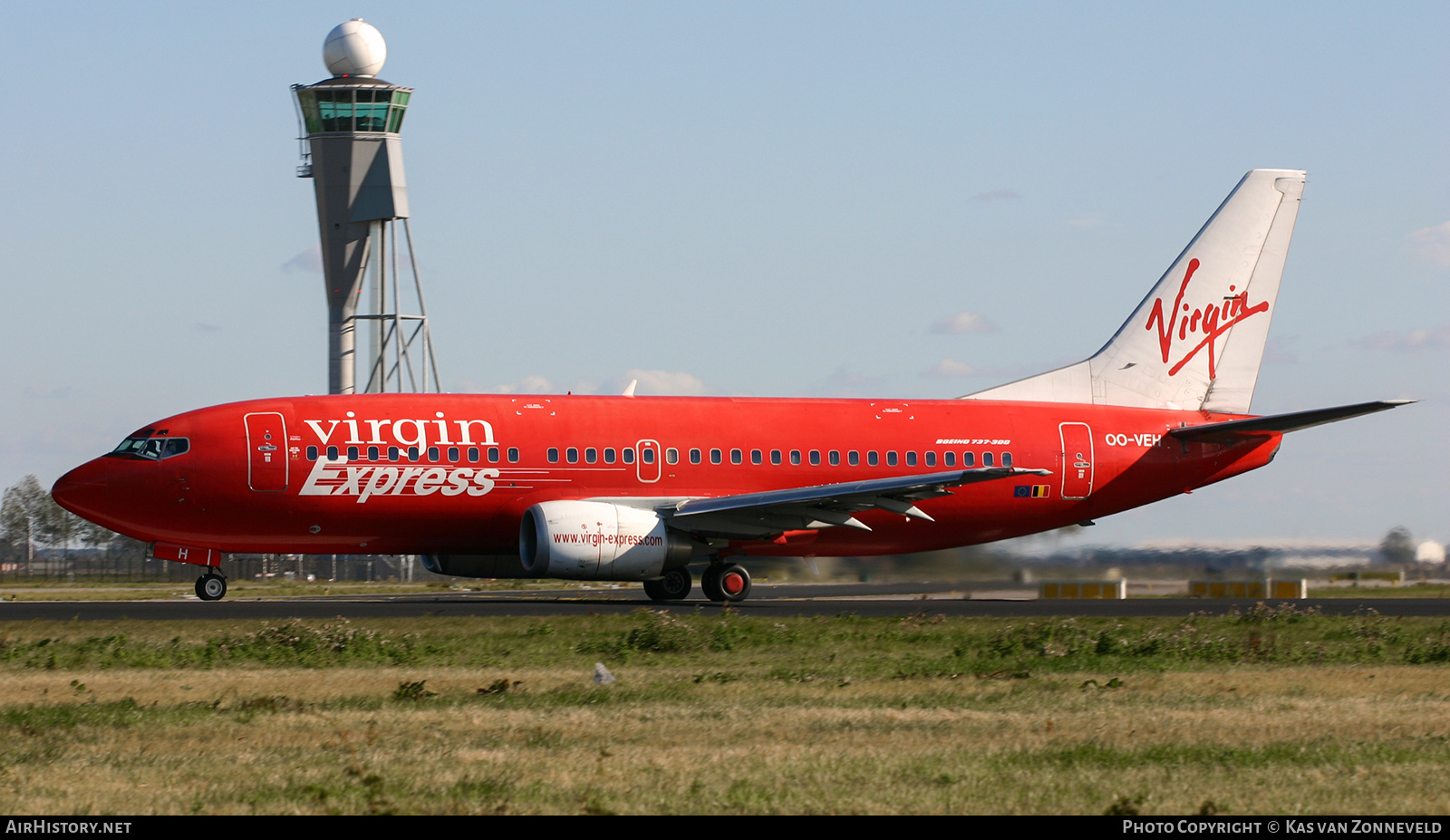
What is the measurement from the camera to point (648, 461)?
31312 mm

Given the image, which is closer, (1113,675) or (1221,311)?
(1113,675)

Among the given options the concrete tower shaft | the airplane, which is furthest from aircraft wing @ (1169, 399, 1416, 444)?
the concrete tower shaft

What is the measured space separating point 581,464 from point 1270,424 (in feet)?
48.9

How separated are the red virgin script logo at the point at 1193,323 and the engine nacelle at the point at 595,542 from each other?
44.3ft

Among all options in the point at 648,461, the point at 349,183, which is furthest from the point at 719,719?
the point at 349,183

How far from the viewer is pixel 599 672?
16.8m

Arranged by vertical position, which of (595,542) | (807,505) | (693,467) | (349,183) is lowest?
(595,542)

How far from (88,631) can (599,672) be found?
31.3 ft

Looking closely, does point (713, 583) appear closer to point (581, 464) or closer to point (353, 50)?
point (581, 464)

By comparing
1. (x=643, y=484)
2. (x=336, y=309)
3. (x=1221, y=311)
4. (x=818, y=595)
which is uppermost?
(x=336, y=309)

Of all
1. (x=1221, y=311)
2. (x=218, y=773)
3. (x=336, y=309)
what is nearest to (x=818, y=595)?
(x=1221, y=311)

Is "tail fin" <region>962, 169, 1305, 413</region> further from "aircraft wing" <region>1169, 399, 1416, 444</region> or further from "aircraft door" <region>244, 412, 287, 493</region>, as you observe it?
"aircraft door" <region>244, 412, 287, 493</region>

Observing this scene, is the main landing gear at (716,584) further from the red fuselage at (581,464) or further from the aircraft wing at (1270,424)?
the aircraft wing at (1270,424)
